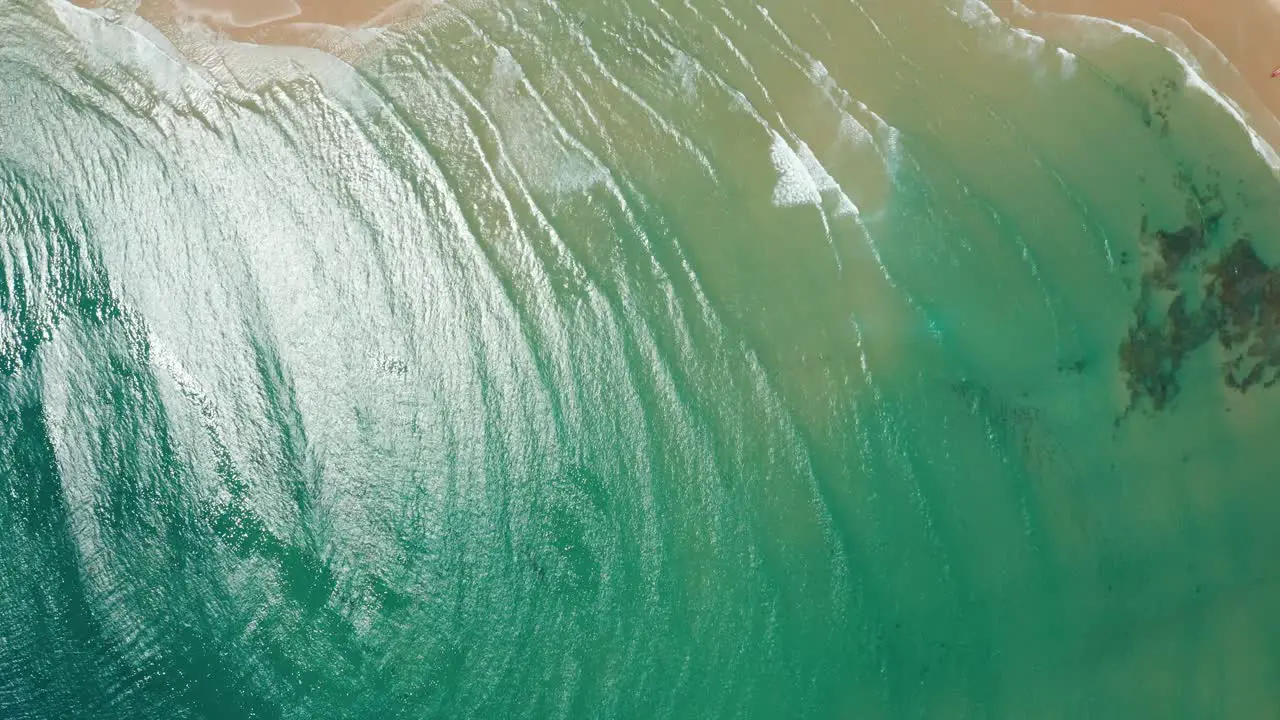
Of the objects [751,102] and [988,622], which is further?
[751,102]

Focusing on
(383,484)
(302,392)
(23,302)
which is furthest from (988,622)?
(23,302)

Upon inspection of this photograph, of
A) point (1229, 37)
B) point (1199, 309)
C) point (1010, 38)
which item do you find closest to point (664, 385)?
point (1010, 38)

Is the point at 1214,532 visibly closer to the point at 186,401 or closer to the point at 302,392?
the point at 302,392

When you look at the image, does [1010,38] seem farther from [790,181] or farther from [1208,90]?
[790,181]

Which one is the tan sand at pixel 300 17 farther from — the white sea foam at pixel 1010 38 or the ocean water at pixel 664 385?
the white sea foam at pixel 1010 38

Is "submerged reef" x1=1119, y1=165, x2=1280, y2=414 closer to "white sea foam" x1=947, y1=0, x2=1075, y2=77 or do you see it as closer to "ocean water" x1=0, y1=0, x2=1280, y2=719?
"ocean water" x1=0, y1=0, x2=1280, y2=719

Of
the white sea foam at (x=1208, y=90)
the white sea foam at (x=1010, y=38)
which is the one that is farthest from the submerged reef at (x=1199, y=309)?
the white sea foam at (x=1010, y=38)
